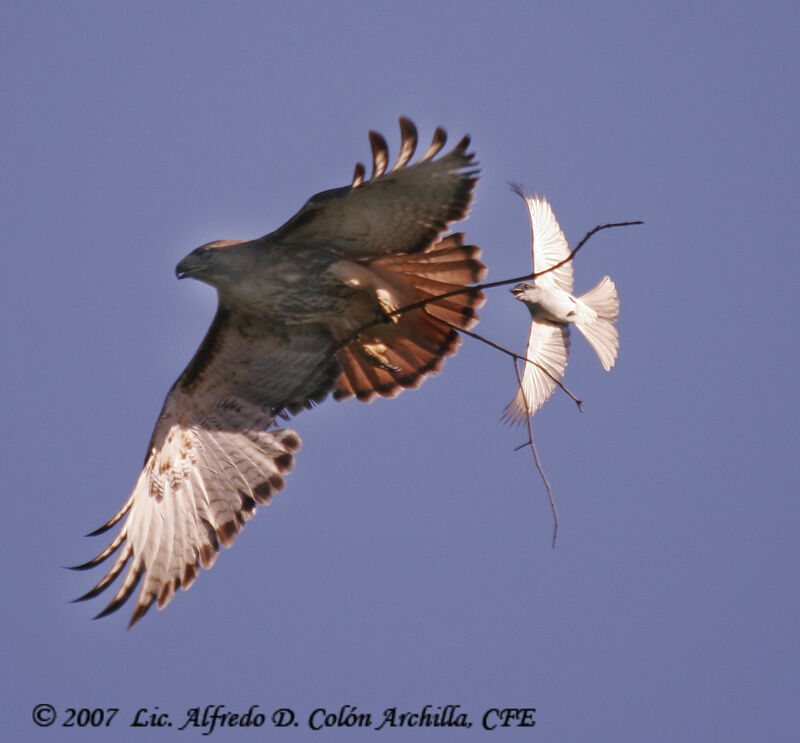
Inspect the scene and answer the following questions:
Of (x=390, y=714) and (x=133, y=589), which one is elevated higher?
(x=133, y=589)

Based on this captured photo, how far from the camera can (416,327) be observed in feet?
24.5

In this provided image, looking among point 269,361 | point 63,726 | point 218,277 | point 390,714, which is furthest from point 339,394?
point 63,726

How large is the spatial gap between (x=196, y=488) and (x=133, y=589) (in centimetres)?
78

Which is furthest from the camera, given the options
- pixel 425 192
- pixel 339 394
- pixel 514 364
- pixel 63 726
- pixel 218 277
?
pixel 63 726

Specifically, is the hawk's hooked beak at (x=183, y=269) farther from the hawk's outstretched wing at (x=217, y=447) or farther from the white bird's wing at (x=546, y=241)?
the white bird's wing at (x=546, y=241)

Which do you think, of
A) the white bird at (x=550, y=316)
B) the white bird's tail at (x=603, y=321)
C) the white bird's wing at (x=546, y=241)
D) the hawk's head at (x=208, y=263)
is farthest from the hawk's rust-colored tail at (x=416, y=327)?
the hawk's head at (x=208, y=263)

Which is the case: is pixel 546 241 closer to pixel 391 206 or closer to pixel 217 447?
pixel 391 206

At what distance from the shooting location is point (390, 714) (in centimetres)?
841

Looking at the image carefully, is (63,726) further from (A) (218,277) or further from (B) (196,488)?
(A) (218,277)

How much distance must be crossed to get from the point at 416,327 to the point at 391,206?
96cm

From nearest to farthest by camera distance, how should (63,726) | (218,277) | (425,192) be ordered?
(425,192)
(218,277)
(63,726)

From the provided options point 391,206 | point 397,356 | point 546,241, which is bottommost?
point 397,356

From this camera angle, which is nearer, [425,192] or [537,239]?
[425,192]

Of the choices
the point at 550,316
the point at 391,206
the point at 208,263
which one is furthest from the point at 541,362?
the point at 208,263
